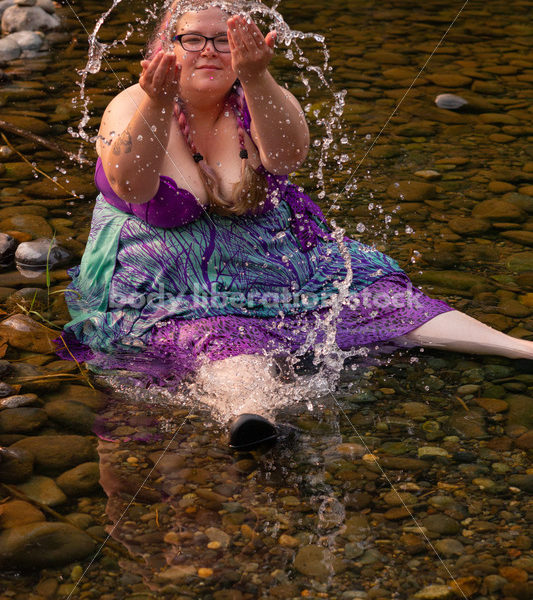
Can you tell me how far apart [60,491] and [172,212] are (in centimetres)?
100

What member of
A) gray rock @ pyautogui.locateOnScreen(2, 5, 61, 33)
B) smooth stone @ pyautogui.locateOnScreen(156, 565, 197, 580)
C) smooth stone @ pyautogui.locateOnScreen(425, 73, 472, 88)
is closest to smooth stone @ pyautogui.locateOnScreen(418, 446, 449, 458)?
smooth stone @ pyautogui.locateOnScreen(156, 565, 197, 580)

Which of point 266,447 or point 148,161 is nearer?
point 266,447

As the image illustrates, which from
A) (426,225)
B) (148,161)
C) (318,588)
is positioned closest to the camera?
(318,588)

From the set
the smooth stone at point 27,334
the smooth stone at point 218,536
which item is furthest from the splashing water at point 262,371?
the smooth stone at point 27,334

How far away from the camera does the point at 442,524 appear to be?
2.24 meters

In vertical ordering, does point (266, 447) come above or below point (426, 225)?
above

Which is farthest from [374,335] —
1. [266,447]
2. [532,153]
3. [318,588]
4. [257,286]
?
[532,153]

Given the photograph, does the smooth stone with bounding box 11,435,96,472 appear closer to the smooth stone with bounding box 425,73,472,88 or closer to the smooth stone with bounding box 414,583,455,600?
the smooth stone with bounding box 414,583,455,600

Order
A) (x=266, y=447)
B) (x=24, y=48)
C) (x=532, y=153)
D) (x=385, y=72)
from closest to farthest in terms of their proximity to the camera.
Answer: (x=266, y=447) → (x=532, y=153) → (x=385, y=72) → (x=24, y=48)

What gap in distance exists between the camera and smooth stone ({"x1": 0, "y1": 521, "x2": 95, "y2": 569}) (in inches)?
82.0

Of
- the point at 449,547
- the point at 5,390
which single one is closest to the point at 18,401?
the point at 5,390

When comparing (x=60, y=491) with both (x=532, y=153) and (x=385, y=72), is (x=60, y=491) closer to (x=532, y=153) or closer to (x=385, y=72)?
(x=532, y=153)

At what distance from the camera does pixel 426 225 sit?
4.03m

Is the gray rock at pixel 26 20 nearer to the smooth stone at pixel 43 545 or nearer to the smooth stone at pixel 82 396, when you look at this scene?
the smooth stone at pixel 82 396
